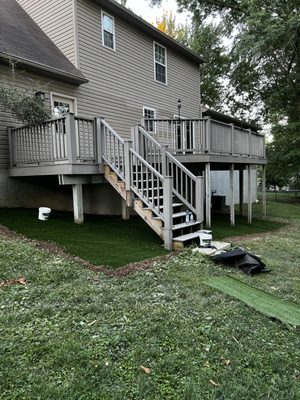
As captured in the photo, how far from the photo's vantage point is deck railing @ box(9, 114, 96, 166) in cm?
642

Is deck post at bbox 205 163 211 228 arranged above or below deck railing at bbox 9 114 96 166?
below

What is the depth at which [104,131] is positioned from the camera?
22.8ft

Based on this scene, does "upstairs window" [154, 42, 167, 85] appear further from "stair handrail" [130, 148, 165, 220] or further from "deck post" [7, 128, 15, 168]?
"stair handrail" [130, 148, 165, 220]

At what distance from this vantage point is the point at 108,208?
9562 millimetres

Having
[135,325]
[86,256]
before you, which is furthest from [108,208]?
[135,325]

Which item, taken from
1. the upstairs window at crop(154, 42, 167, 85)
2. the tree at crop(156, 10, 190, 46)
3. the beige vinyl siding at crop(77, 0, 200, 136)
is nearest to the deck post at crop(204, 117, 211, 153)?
the beige vinyl siding at crop(77, 0, 200, 136)

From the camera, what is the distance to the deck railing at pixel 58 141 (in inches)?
253

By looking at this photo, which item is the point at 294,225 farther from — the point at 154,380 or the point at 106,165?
the point at 154,380

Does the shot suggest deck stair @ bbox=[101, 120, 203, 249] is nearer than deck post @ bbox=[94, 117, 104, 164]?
Yes

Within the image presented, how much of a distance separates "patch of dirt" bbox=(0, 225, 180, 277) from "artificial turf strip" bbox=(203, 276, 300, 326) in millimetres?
1014

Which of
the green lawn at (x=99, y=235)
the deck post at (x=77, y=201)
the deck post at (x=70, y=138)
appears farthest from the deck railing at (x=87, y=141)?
the green lawn at (x=99, y=235)

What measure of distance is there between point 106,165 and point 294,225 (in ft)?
23.2

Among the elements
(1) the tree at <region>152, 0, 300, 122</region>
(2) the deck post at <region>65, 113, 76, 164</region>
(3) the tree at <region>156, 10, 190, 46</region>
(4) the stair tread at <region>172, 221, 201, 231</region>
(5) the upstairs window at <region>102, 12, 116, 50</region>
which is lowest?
(4) the stair tread at <region>172, 221, 201, 231</region>

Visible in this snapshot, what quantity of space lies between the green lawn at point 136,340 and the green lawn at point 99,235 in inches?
30.6
